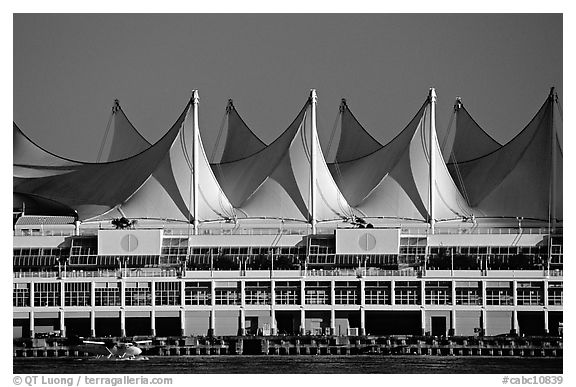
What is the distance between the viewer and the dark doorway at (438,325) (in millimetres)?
57287

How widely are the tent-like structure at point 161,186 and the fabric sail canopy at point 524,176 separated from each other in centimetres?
895

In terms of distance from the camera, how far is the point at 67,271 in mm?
57750

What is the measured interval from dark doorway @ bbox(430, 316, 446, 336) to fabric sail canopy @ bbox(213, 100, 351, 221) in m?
A: 5.51

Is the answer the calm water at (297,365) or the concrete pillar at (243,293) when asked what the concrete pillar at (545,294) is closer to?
the calm water at (297,365)

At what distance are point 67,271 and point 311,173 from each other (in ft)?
28.4

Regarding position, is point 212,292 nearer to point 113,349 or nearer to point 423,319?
point 113,349

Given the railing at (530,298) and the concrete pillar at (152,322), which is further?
the railing at (530,298)

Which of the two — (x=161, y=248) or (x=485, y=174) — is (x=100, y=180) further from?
(x=485, y=174)

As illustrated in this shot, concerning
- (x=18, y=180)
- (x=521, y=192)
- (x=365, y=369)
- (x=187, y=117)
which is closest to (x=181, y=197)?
(x=187, y=117)

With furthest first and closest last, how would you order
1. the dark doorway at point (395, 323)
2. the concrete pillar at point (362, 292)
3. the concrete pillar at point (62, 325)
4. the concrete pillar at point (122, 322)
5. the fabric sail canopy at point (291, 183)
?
1. the fabric sail canopy at point (291, 183)
2. the dark doorway at point (395, 323)
3. the concrete pillar at point (362, 292)
4. the concrete pillar at point (122, 322)
5. the concrete pillar at point (62, 325)

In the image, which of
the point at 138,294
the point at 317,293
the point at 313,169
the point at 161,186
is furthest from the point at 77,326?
the point at 313,169

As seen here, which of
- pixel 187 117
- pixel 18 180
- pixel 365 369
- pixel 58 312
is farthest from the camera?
pixel 18 180

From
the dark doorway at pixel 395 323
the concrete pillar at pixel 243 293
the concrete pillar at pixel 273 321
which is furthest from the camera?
the dark doorway at pixel 395 323

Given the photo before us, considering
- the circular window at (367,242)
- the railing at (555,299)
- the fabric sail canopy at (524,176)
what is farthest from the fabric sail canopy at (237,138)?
the railing at (555,299)
